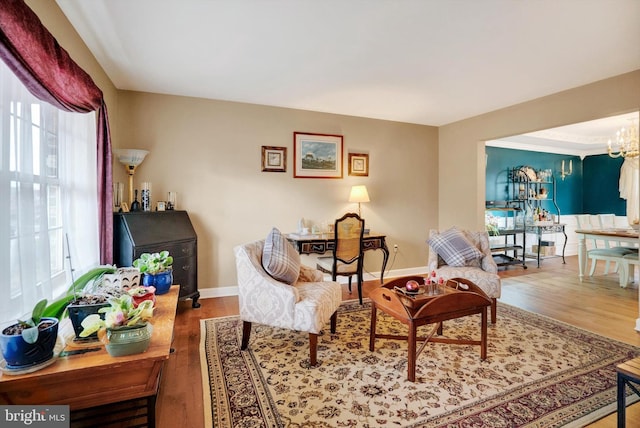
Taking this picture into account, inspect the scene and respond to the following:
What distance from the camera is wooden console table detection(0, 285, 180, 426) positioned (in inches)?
45.3

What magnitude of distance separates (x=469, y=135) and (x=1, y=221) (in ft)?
16.9

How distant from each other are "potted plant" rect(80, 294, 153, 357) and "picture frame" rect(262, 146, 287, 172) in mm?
2981

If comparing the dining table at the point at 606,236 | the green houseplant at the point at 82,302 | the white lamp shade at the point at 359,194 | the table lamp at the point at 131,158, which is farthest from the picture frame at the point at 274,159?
the dining table at the point at 606,236

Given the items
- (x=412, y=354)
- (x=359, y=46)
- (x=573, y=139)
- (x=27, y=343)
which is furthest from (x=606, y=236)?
(x=27, y=343)

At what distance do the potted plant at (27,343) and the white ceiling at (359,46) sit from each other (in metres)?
1.96

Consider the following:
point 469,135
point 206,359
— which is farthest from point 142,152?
point 469,135

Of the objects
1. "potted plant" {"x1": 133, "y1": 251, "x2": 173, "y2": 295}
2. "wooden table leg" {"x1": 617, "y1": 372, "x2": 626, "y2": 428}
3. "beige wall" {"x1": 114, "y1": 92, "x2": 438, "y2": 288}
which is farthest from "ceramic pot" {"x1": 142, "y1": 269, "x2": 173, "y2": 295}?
"wooden table leg" {"x1": 617, "y1": 372, "x2": 626, "y2": 428}

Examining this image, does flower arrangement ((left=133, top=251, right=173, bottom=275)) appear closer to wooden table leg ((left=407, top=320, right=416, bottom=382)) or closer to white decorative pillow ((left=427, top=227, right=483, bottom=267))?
wooden table leg ((left=407, top=320, right=416, bottom=382))

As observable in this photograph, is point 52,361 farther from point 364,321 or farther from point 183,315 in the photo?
point 364,321

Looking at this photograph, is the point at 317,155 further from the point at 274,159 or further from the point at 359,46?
the point at 359,46

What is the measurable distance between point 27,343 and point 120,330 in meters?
0.29

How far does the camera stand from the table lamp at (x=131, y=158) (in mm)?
3273

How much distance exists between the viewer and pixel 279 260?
2523 mm

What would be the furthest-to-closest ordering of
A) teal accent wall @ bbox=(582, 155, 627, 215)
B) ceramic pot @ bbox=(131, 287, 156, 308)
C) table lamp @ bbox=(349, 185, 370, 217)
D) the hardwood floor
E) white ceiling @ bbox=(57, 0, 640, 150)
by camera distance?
teal accent wall @ bbox=(582, 155, 627, 215)
table lamp @ bbox=(349, 185, 370, 217)
white ceiling @ bbox=(57, 0, 640, 150)
the hardwood floor
ceramic pot @ bbox=(131, 287, 156, 308)
